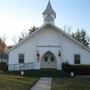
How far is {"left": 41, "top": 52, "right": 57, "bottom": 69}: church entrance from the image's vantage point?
36594mm

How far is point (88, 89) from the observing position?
16.6m

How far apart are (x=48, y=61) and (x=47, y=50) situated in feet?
7.12

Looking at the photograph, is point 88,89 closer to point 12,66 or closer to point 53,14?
point 12,66

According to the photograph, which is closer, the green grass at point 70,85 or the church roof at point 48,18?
the green grass at point 70,85

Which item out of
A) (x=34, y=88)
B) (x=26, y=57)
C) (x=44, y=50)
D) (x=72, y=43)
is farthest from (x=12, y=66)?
(x=34, y=88)

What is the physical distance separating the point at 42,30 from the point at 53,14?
540 cm

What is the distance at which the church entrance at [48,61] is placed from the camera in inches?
1441

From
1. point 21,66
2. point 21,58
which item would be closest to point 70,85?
point 21,66

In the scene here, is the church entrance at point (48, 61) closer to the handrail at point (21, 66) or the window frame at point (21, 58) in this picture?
the handrail at point (21, 66)

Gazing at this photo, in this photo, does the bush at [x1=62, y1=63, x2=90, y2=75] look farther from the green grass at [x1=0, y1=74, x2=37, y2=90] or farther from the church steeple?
the green grass at [x1=0, y1=74, x2=37, y2=90]

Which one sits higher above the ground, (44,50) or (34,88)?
(44,50)

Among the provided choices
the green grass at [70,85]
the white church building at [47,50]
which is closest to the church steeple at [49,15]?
the white church building at [47,50]

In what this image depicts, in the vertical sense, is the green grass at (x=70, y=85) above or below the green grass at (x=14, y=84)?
below

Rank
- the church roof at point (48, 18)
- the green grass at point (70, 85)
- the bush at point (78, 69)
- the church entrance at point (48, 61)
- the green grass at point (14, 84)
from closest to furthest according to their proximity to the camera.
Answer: the green grass at point (14, 84)
the green grass at point (70, 85)
the bush at point (78, 69)
the church entrance at point (48, 61)
the church roof at point (48, 18)
